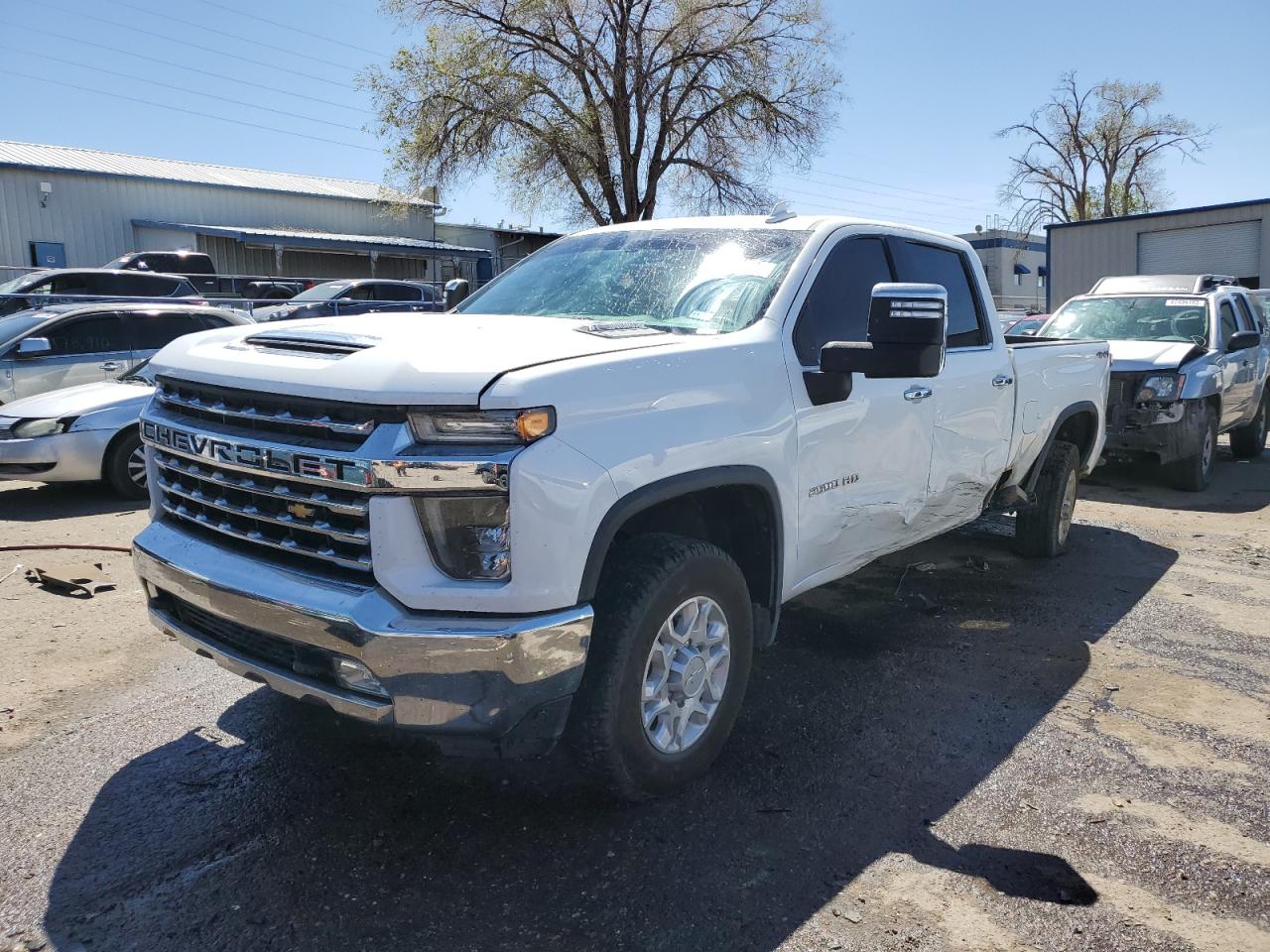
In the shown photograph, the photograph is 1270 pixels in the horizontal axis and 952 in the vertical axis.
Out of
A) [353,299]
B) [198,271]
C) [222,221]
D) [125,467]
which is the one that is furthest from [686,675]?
[222,221]

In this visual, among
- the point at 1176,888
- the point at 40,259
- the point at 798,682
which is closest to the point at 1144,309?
the point at 798,682

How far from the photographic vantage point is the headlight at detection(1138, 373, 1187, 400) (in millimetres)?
8273

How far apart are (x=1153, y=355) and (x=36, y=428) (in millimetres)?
9410

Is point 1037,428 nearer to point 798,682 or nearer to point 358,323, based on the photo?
point 798,682

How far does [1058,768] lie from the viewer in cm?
350

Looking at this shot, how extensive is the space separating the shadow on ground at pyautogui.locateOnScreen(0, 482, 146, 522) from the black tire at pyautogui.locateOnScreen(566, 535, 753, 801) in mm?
6178

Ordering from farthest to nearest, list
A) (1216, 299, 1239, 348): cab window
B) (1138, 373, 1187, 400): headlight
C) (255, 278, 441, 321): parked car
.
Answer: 1. (255, 278, 441, 321): parked car
2. (1216, 299, 1239, 348): cab window
3. (1138, 373, 1187, 400): headlight

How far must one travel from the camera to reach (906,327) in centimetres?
317

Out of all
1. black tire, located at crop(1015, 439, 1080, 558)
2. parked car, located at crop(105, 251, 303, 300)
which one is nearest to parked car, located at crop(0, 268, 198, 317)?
parked car, located at crop(105, 251, 303, 300)

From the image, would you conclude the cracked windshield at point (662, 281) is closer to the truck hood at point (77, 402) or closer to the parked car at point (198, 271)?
the truck hood at point (77, 402)

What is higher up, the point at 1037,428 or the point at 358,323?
the point at 358,323

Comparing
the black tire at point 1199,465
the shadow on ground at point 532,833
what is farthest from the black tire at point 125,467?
the black tire at point 1199,465

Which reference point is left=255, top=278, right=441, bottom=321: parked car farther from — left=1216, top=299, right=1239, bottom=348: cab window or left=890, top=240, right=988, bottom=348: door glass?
left=890, top=240, right=988, bottom=348: door glass

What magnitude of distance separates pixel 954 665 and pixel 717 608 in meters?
1.80
